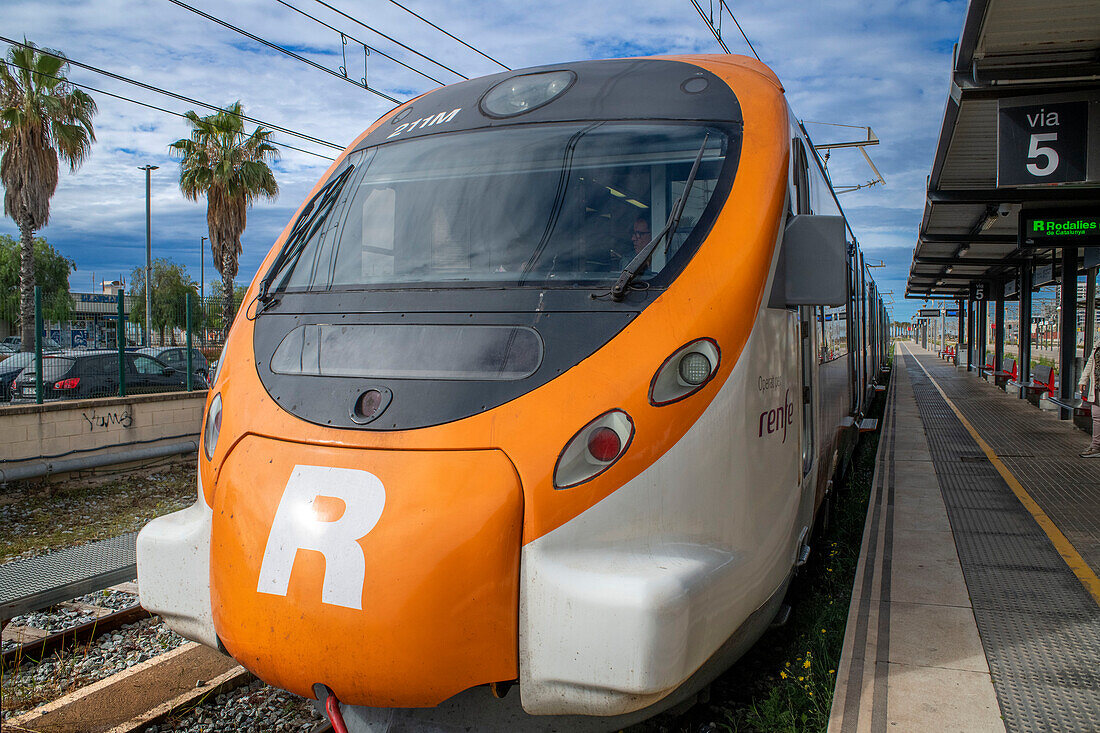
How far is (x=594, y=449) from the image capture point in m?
2.64

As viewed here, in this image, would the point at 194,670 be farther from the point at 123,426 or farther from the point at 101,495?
the point at 123,426

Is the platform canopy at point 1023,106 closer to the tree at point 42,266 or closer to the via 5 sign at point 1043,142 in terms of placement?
the via 5 sign at point 1043,142

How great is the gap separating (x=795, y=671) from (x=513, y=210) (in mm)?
2623

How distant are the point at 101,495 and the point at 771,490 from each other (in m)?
9.65

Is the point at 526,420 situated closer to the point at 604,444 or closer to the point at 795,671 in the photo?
the point at 604,444

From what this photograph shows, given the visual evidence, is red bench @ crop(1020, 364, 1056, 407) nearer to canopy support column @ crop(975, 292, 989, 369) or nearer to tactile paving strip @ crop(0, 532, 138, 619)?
canopy support column @ crop(975, 292, 989, 369)

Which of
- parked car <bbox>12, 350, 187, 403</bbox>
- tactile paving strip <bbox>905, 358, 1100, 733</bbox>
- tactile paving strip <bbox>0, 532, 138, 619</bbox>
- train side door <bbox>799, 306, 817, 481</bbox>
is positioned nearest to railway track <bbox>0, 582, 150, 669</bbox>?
tactile paving strip <bbox>0, 532, 138, 619</bbox>

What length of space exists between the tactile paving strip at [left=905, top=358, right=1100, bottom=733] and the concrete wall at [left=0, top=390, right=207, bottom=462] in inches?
377

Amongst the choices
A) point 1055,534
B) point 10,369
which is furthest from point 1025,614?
point 10,369

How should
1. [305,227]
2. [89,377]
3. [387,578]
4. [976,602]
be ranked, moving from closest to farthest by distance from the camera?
[387,578] < [305,227] < [976,602] < [89,377]

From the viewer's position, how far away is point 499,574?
2.48m

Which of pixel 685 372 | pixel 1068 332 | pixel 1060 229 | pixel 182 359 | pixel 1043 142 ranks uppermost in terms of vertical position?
pixel 1043 142

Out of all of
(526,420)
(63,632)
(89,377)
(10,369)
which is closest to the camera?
(526,420)

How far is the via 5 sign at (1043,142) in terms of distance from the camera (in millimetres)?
8172
